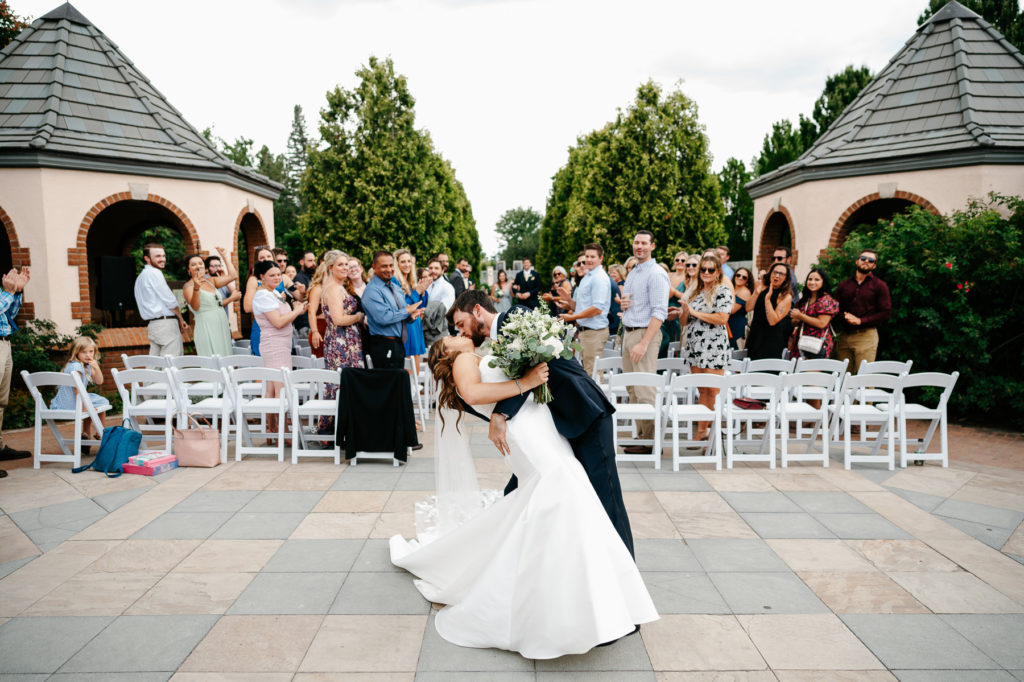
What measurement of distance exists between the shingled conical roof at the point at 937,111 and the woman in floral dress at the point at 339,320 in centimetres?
1020

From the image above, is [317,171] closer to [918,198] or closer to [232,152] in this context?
[918,198]

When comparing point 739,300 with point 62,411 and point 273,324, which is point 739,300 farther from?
point 62,411

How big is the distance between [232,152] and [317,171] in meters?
27.9

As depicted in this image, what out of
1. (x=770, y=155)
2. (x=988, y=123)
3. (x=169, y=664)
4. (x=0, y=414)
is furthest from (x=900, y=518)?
(x=770, y=155)

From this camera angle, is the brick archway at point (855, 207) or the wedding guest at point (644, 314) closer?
the wedding guest at point (644, 314)

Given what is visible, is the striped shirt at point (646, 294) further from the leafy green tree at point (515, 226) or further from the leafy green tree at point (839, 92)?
the leafy green tree at point (515, 226)

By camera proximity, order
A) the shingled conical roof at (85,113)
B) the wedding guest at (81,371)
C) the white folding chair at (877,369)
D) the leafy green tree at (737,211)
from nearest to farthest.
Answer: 1. the wedding guest at (81,371)
2. the white folding chair at (877,369)
3. the shingled conical roof at (85,113)
4. the leafy green tree at (737,211)

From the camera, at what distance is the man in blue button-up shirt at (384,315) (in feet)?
24.7

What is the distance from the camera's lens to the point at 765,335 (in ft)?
27.8

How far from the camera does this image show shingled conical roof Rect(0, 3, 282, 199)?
34.2ft

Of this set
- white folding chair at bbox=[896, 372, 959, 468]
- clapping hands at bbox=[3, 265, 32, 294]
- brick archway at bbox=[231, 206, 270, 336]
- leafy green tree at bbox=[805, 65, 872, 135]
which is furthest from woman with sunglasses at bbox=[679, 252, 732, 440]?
leafy green tree at bbox=[805, 65, 872, 135]

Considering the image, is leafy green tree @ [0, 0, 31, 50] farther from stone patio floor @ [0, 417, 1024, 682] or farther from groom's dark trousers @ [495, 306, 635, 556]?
groom's dark trousers @ [495, 306, 635, 556]

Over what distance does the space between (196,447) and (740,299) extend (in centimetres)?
698

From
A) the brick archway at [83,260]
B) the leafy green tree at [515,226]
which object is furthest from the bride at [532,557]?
the leafy green tree at [515,226]
